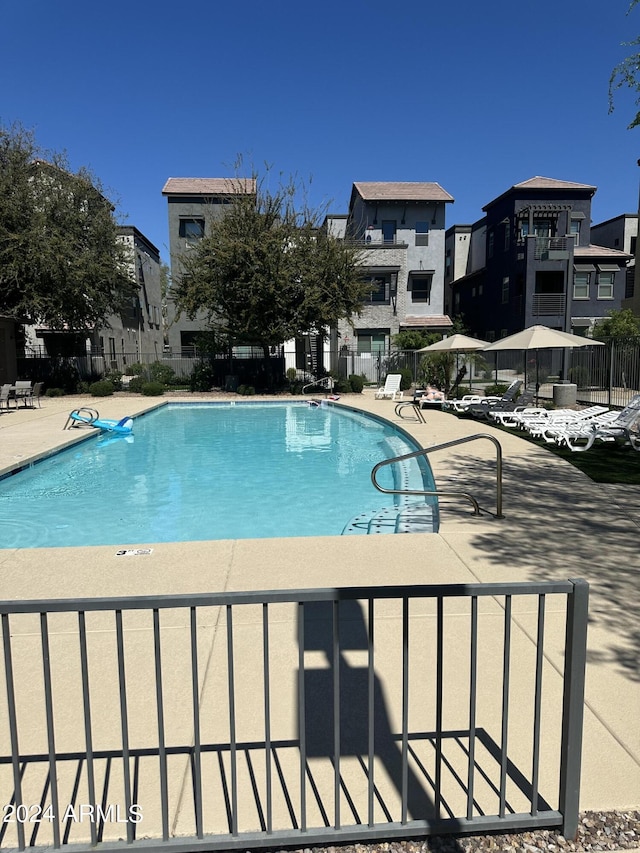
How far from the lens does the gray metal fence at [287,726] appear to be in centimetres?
210

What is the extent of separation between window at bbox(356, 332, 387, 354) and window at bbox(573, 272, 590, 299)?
13.1 metres

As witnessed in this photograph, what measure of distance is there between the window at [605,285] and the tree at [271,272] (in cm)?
1916

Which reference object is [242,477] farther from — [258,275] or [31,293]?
[31,293]

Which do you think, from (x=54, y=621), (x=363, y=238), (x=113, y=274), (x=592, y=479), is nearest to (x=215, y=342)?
(x=113, y=274)

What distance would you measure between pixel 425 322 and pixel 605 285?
12470mm

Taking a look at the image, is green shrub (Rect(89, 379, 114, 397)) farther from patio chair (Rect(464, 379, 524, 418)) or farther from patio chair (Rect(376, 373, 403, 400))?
patio chair (Rect(464, 379, 524, 418))

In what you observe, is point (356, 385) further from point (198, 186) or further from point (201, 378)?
point (198, 186)

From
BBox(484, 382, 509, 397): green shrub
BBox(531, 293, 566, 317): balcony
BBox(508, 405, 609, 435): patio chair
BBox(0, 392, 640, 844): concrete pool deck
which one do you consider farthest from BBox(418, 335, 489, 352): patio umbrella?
BBox(531, 293, 566, 317): balcony

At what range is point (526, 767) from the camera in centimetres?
261

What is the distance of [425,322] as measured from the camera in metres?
36.9

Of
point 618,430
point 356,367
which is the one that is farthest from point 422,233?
point 618,430

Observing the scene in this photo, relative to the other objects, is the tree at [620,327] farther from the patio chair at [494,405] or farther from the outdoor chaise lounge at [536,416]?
the outdoor chaise lounge at [536,416]

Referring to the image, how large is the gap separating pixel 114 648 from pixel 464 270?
156 feet

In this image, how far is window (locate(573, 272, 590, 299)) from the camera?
3819cm
